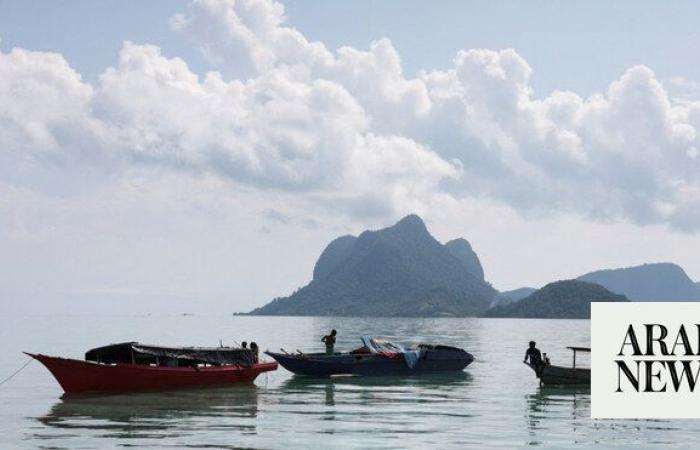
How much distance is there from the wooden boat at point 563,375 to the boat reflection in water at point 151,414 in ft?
52.2

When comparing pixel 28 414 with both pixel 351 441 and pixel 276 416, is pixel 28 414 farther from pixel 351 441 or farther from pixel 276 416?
pixel 351 441

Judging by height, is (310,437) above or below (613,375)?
below

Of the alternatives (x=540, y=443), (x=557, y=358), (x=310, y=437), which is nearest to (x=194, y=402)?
(x=310, y=437)

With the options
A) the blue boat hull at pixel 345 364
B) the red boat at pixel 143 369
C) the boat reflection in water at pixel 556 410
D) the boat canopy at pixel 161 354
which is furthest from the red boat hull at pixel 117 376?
the boat reflection in water at pixel 556 410

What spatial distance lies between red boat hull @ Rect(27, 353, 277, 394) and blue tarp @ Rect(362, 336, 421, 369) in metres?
11.4

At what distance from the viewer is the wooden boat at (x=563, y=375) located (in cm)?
4350

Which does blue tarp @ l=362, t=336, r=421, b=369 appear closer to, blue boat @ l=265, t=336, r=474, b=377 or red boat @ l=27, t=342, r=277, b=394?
blue boat @ l=265, t=336, r=474, b=377

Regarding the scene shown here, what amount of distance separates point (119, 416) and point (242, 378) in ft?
43.9

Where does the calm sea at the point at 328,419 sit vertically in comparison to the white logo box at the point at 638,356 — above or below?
below

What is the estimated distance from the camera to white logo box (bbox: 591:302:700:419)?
949 inches

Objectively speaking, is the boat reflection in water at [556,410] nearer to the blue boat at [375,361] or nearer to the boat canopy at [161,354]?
the blue boat at [375,361]

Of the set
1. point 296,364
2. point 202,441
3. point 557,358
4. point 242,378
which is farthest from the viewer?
point 557,358

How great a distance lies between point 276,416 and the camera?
3278 centimetres

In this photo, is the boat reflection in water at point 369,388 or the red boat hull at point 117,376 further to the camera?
the boat reflection in water at point 369,388
